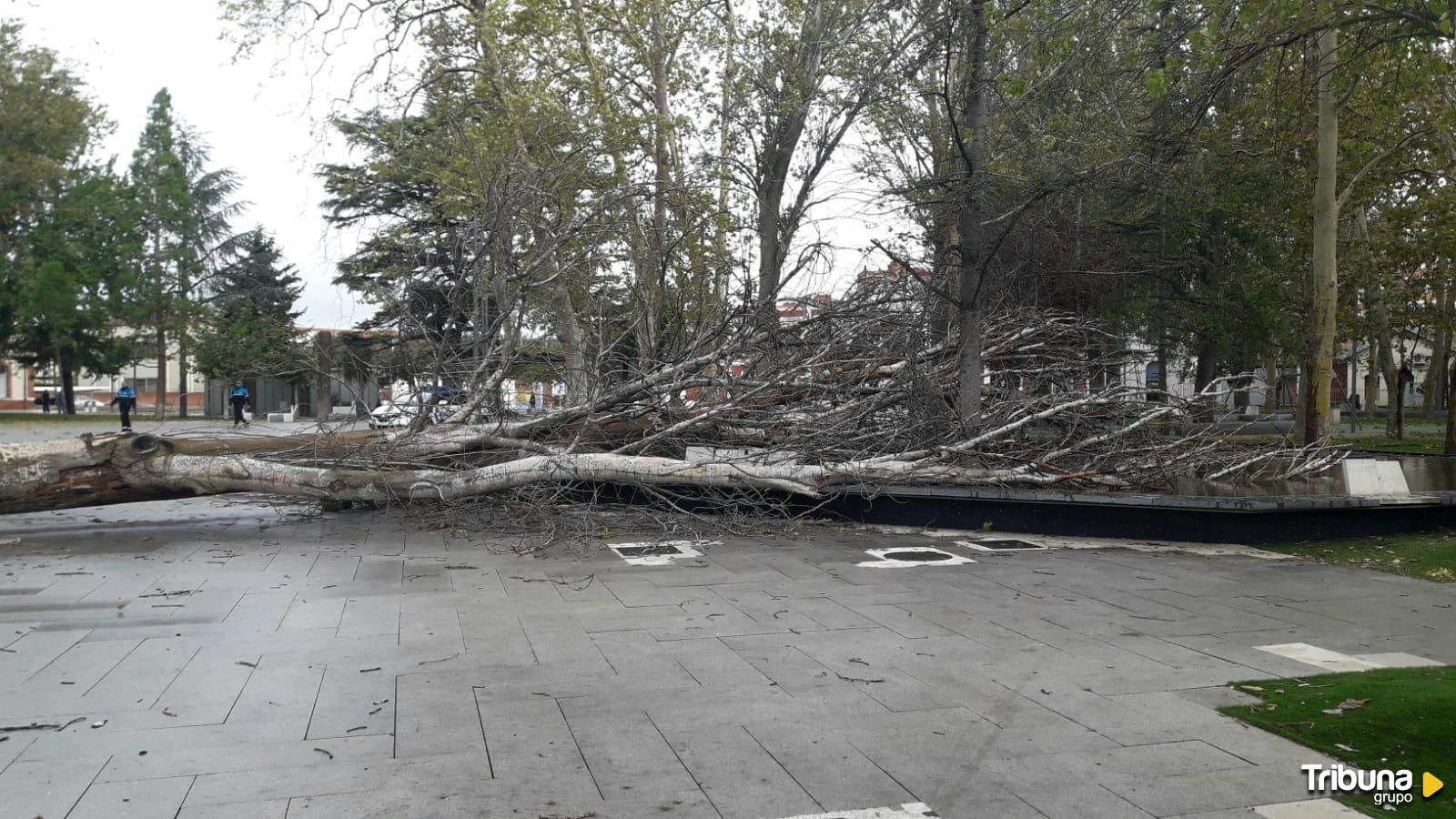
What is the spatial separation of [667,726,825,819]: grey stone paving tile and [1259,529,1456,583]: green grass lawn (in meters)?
6.32

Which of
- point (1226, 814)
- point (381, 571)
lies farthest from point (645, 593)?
point (1226, 814)

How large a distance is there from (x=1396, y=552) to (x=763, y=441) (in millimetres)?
6050

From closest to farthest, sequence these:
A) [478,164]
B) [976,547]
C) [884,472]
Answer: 1. [976,547]
2. [884,472]
3. [478,164]

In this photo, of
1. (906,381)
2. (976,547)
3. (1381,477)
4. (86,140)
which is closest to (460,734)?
(976,547)

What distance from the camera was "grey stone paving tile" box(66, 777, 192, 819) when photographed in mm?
3336

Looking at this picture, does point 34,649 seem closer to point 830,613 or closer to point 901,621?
point 830,613

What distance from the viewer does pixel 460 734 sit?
4.14 m

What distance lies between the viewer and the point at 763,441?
37.6 feet

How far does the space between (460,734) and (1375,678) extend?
167 inches

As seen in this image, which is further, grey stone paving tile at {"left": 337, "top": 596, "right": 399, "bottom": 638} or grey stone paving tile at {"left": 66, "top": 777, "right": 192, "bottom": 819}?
grey stone paving tile at {"left": 337, "top": 596, "right": 399, "bottom": 638}

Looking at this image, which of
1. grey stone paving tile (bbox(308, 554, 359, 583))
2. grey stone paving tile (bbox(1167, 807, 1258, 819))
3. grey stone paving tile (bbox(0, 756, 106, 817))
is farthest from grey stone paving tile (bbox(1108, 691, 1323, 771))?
grey stone paving tile (bbox(308, 554, 359, 583))

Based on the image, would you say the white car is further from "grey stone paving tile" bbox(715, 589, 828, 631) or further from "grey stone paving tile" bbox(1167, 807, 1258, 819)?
"grey stone paving tile" bbox(1167, 807, 1258, 819)

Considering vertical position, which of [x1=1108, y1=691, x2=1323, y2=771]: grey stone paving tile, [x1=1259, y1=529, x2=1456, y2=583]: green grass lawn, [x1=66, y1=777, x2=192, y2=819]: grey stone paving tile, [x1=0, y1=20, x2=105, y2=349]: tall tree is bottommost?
[x1=66, y1=777, x2=192, y2=819]: grey stone paving tile

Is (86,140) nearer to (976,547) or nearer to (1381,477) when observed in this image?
(976,547)
